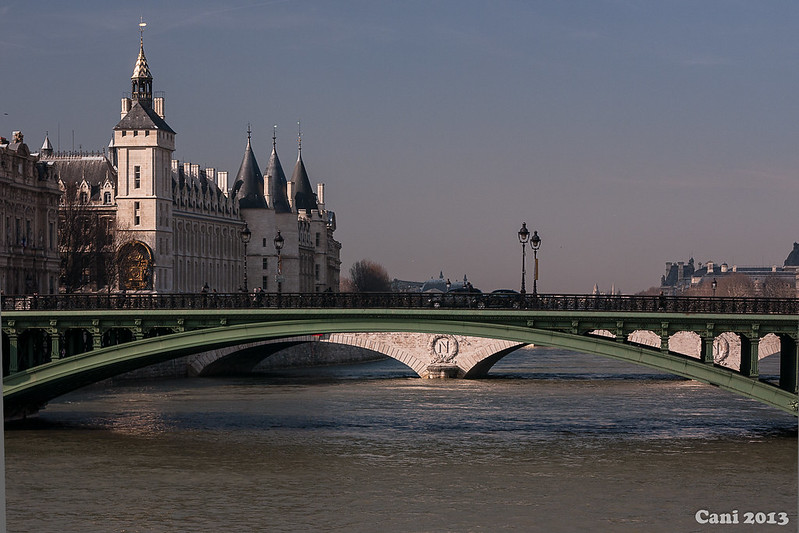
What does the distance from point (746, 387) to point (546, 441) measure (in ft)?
22.2

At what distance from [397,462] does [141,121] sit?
230 ft

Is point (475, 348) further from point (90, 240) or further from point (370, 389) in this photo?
point (90, 240)

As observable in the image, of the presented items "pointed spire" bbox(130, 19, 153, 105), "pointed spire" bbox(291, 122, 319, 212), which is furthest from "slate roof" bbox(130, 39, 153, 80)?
"pointed spire" bbox(291, 122, 319, 212)

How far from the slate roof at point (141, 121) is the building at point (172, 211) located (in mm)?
74

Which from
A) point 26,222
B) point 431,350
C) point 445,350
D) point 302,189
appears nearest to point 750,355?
point 445,350

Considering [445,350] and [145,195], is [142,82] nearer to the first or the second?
[145,195]

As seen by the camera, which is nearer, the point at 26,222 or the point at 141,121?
the point at 26,222

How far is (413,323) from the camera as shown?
41.7m

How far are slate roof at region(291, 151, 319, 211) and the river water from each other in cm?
9845

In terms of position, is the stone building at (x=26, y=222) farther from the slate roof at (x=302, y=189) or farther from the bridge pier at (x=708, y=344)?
the slate roof at (x=302, y=189)

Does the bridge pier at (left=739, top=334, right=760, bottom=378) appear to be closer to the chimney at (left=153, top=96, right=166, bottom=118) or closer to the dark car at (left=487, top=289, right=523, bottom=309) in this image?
the dark car at (left=487, top=289, right=523, bottom=309)

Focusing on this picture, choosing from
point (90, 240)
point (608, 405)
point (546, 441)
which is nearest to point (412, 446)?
point (546, 441)

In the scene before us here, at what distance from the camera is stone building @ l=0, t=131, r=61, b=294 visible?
7162 centimetres

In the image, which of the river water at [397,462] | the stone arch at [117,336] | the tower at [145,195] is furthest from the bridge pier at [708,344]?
the tower at [145,195]
